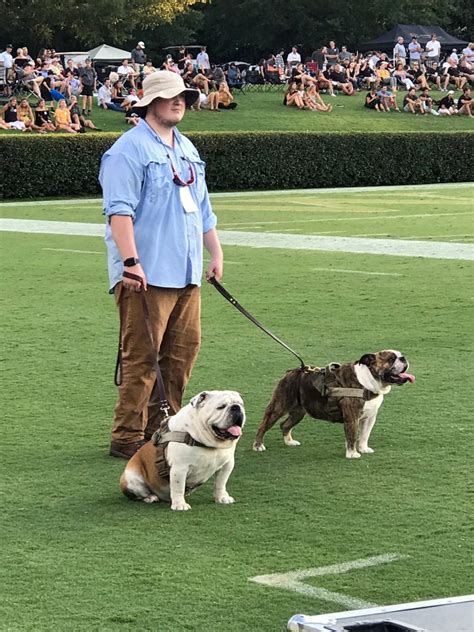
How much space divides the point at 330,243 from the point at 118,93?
1031 inches

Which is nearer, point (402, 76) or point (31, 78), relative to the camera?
point (31, 78)

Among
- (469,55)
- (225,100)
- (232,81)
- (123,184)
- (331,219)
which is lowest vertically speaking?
(232,81)

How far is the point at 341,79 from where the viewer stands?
179 feet

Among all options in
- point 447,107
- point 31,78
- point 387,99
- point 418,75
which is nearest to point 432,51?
point 418,75

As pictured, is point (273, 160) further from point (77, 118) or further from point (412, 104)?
point (412, 104)

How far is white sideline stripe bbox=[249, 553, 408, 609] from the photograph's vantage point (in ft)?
16.3

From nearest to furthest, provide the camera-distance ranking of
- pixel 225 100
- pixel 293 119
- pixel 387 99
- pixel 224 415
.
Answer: pixel 224 415, pixel 293 119, pixel 225 100, pixel 387 99

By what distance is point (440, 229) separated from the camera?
2191 cm

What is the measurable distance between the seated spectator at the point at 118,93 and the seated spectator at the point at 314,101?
25.2 ft

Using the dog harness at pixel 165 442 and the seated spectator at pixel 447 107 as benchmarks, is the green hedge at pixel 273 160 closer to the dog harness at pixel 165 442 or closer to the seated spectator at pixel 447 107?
the seated spectator at pixel 447 107

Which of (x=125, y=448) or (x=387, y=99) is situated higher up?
(x=125, y=448)

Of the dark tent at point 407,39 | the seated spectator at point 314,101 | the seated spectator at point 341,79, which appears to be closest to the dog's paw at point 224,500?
the seated spectator at point 314,101

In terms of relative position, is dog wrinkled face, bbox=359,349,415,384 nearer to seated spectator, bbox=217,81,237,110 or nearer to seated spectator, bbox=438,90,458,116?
seated spectator, bbox=217,81,237,110

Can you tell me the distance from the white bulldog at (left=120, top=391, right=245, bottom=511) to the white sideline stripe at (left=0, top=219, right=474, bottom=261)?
38.4 ft
